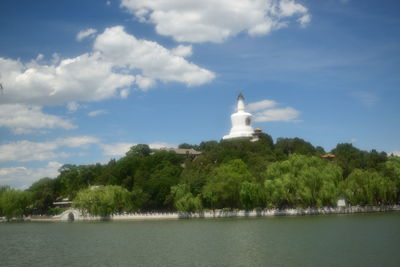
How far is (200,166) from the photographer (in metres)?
63.6

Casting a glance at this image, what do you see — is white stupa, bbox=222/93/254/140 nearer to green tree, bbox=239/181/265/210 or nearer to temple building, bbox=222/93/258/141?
temple building, bbox=222/93/258/141

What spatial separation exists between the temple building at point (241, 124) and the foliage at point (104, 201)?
3050 cm

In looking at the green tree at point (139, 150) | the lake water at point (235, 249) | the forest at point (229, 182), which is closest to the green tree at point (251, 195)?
the forest at point (229, 182)

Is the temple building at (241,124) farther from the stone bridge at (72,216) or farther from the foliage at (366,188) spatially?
the foliage at (366,188)

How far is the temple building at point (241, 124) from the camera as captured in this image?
8281 centimetres

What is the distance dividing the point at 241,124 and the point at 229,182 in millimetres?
36157

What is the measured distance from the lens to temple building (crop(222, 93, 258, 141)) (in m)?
82.8

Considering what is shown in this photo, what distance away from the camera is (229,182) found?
4938cm

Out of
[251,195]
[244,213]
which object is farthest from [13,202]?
[251,195]

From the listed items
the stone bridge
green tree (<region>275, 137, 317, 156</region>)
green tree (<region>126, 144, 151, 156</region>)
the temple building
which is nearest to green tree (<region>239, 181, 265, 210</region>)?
green tree (<region>275, 137, 317, 156</region>)

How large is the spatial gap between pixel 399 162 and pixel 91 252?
35835 millimetres

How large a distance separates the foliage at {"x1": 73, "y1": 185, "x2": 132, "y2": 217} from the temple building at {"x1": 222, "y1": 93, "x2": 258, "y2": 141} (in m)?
30.5

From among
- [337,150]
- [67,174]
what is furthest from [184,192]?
[67,174]

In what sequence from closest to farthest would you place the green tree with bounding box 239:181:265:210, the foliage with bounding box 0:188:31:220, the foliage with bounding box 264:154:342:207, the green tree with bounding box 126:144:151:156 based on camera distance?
the foliage with bounding box 264:154:342:207, the green tree with bounding box 239:181:265:210, the foliage with bounding box 0:188:31:220, the green tree with bounding box 126:144:151:156
